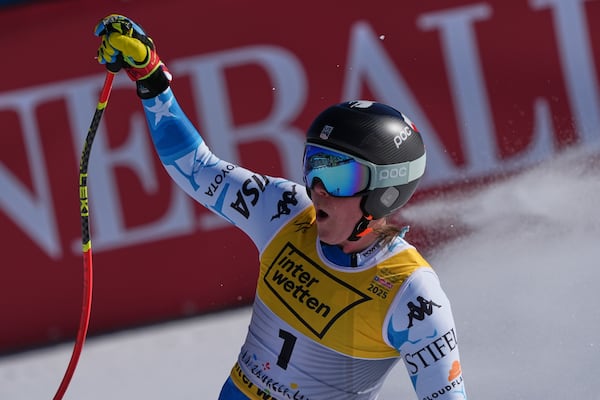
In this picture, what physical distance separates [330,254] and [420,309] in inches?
14.4

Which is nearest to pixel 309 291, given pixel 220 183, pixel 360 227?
pixel 360 227

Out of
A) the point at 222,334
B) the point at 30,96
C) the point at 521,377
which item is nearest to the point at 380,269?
the point at 521,377

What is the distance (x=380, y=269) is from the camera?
135 inches

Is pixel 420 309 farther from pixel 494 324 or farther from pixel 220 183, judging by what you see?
pixel 494 324

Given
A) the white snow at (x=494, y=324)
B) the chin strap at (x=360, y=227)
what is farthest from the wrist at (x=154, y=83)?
the white snow at (x=494, y=324)

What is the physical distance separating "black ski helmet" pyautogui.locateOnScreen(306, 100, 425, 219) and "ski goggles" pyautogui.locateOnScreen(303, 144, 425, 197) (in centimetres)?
1

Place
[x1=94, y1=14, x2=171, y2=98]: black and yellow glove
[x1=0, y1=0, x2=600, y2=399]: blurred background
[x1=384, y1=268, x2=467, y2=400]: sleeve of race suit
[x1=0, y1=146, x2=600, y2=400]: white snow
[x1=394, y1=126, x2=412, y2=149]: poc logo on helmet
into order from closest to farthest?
1. [x1=384, y1=268, x2=467, y2=400]: sleeve of race suit
2. [x1=394, y1=126, x2=412, y2=149]: poc logo on helmet
3. [x1=94, y1=14, x2=171, y2=98]: black and yellow glove
4. [x1=0, y1=146, x2=600, y2=400]: white snow
5. [x1=0, y1=0, x2=600, y2=399]: blurred background

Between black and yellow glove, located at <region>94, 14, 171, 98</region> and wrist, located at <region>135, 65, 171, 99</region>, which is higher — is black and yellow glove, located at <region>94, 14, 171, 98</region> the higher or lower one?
the higher one

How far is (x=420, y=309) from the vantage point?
3301 mm

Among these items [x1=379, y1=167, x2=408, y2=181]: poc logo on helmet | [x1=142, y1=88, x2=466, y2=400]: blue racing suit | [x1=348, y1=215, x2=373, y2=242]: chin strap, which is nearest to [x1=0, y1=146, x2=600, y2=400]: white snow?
[x1=142, y1=88, x2=466, y2=400]: blue racing suit

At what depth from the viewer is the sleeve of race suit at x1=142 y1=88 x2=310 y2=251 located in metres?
3.68

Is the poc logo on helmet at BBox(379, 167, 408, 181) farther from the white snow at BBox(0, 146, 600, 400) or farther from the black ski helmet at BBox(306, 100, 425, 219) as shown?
the white snow at BBox(0, 146, 600, 400)

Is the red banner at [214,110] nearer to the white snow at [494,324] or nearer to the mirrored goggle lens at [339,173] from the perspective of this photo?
the white snow at [494,324]

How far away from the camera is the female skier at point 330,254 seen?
3.32 m
